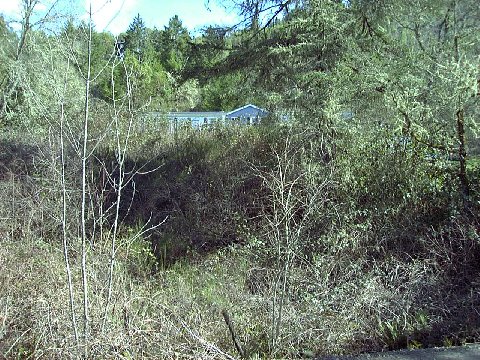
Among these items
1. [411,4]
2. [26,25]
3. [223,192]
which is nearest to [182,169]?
[223,192]

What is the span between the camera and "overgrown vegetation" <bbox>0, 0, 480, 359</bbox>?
15.6 feet

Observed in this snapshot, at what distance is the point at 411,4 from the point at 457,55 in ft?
5.78

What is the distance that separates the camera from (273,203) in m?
6.67

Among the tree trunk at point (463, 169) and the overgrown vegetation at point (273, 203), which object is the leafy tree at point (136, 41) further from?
the tree trunk at point (463, 169)

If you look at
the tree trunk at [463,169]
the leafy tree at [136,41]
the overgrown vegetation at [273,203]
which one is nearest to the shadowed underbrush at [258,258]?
the overgrown vegetation at [273,203]

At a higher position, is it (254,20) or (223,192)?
(254,20)

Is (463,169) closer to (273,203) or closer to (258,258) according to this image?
(273,203)

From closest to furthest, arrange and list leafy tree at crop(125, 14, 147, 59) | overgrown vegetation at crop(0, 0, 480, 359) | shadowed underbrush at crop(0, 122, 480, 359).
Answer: overgrown vegetation at crop(0, 0, 480, 359)
shadowed underbrush at crop(0, 122, 480, 359)
leafy tree at crop(125, 14, 147, 59)

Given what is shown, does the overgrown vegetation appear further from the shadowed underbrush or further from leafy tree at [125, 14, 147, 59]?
leafy tree at [125, 14, 147, 59]

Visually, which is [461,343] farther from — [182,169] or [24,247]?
[182,169]

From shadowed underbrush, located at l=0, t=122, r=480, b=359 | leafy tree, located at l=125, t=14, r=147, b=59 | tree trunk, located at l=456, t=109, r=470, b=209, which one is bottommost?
shadowed underbrush, located at l=0, t=122, r=480, b=359

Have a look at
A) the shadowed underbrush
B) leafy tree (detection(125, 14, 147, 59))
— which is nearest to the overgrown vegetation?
the shadowed underbrush

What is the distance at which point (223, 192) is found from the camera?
10938 mm

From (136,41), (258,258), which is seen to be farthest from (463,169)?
(136,41)
